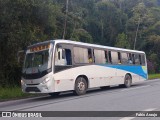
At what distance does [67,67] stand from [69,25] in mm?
14823

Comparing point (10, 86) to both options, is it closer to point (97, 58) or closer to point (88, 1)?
point (97, 58)

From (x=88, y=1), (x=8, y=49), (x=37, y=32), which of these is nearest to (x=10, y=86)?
(x=8, y=49)

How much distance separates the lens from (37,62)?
15.1 meters

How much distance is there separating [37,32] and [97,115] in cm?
1291

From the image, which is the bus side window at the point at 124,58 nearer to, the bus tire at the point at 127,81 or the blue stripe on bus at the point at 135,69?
the blue stripe on bus at the point at 135,69

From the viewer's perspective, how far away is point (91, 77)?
17203 mm

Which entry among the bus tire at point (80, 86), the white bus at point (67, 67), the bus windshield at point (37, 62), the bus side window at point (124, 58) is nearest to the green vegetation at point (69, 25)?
the bus windshield at point (37, 62)

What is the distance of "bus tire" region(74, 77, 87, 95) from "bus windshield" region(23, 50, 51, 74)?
222cm

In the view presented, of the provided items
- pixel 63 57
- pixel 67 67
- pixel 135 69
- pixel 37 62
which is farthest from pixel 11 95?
pixel 135 69

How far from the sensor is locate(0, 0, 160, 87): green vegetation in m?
20.2

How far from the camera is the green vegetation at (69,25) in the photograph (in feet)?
66.4

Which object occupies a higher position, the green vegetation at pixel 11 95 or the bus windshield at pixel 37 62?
the bus windshield at pixel 37 62

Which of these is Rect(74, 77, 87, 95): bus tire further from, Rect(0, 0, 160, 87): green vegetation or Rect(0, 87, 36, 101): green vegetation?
Rect(0, 0, 160, 87): green vegetation

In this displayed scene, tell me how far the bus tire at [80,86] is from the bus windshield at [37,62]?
2.22m
